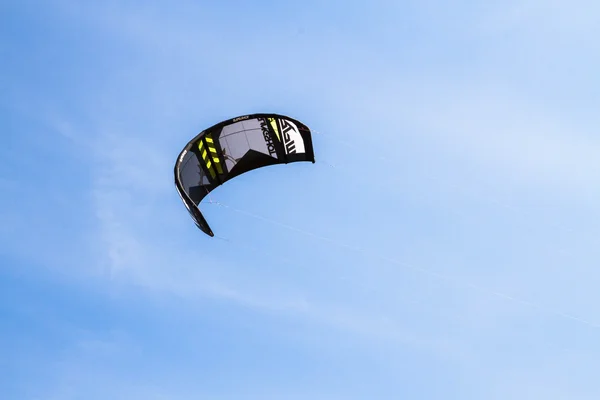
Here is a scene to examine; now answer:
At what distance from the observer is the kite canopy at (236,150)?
22250 millimetres

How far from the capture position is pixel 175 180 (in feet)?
69.7

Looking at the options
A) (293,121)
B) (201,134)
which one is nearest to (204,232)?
(201,134)

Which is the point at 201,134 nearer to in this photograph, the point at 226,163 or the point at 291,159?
the point at 226,163

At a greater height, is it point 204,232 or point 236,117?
point 236,117

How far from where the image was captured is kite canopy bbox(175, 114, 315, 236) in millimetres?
22250

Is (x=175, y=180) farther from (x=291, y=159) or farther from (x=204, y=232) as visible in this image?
(x=291, y=159)

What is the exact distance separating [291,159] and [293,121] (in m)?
1.91

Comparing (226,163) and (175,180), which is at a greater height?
(226,163)

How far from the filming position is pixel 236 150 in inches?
923

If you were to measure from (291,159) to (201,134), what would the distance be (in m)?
3.67

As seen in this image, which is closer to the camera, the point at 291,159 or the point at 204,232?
the point at 204,232

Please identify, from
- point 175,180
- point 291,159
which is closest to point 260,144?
point 291,159

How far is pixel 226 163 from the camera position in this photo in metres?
23.8

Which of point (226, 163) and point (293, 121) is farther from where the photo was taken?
point (226, 163)
